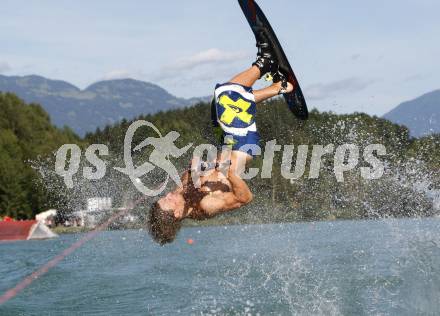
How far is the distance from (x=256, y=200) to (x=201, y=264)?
3988 cm

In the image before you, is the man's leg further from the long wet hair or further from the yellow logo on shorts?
the long wet hair

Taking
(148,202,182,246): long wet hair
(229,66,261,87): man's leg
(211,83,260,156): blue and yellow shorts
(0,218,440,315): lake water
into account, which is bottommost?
(0,218,440,315): lake water

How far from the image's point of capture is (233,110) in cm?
859

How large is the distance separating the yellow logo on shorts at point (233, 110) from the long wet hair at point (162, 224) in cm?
136

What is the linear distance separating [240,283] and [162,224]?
5.23 m

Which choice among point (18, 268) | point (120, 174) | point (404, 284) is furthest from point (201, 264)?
point (120, 174)

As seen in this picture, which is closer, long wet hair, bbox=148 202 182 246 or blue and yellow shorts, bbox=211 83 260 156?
long wet hair, bbox=148 202 182 246

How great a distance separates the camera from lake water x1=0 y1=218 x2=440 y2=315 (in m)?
10.4

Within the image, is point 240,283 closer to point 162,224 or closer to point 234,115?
point 162,224

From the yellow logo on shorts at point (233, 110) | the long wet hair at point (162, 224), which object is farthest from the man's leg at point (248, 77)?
the long wet hair at point (162, 224)

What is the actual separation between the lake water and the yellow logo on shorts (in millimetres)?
3112

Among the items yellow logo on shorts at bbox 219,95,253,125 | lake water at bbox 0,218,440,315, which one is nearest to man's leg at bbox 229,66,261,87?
yellow logo on shorts at bbox 219,95,253,125

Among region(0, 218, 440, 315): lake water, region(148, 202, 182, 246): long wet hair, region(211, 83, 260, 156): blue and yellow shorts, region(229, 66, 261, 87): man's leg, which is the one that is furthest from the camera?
region(0, 218, 440, 315): lake water

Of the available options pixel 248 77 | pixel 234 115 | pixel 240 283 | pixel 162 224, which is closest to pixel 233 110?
pixel 234 115
